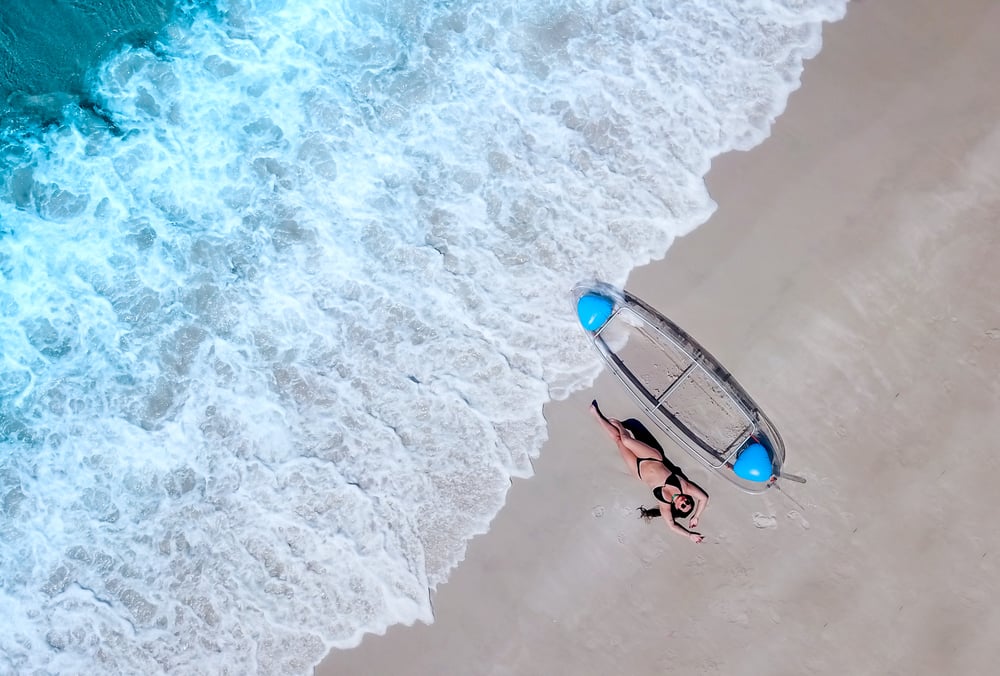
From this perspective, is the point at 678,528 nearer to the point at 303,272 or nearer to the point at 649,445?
the point at 649,445

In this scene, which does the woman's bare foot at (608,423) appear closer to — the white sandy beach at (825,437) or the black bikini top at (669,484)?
the white sandy beach at (825,437)

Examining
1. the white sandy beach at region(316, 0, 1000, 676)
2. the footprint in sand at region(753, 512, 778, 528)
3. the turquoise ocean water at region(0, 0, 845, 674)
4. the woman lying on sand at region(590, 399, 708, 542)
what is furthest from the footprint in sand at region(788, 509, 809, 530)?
the turquoise ocean water at region(0, 0, 845, 674)

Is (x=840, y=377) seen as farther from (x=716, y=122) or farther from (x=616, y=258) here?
(x=716, y=122)

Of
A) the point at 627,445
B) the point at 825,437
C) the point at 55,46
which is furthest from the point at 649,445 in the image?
the point at 55,46

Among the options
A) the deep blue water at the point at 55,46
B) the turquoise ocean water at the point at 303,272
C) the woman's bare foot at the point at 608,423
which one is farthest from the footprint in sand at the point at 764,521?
the deep blue water at the point at 55,46

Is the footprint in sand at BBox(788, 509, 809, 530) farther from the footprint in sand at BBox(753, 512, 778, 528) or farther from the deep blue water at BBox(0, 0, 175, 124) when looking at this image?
the deep blue water at BBox(0, 0, 175, 124)

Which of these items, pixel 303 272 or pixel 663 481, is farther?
pixel 303 272
